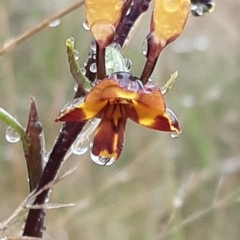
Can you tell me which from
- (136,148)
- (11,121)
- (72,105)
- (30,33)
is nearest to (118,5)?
(72,105)

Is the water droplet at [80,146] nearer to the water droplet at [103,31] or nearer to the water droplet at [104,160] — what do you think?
the water droplet at [104,160]

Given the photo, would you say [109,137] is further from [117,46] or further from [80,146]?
[80,146]

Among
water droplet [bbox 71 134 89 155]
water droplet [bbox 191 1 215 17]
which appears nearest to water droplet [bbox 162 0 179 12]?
water droplet [bbox 191 1 215 17]

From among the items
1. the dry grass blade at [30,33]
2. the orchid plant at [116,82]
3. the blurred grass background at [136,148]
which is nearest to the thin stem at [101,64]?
the orchid plant at [116,82]

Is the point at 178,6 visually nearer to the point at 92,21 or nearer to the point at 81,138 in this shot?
the point at 92,21

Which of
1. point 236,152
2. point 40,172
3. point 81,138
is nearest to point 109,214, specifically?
point 236,152
